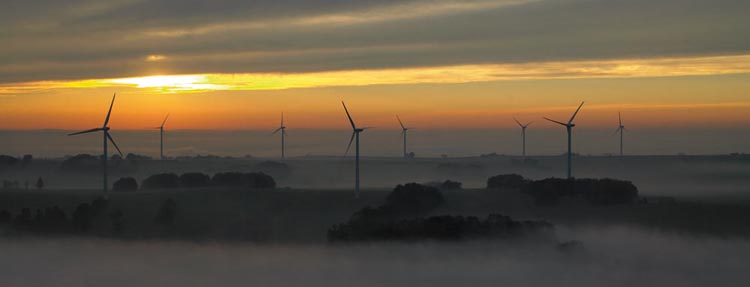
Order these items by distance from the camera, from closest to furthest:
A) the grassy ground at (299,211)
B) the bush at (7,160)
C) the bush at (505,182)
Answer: the grassy ground at (299,211) → the bush at (505,182) → the bush at (7,160)

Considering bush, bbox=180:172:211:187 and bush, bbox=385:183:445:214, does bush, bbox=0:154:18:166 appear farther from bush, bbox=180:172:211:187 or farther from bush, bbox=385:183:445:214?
bush, bbox=385:183:445:214

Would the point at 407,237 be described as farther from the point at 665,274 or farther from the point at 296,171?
the point at 296,171

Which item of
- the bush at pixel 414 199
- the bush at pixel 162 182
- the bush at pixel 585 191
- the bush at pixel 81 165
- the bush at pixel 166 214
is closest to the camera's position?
the bush at pixel 166 214

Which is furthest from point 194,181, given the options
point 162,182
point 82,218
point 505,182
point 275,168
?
point 275,168

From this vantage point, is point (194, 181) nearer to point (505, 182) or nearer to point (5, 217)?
point (5, 217)

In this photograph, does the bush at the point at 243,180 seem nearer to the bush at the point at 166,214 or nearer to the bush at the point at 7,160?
the bush at the point at 166,214

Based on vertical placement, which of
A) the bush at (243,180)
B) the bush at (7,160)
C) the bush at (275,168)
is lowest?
the bush at (275,168)

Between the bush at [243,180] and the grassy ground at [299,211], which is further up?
the bush at [243,180]

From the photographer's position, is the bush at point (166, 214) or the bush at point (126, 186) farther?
the bush at point (126, 186)

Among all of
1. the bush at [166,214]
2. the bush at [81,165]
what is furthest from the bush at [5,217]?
the bush at [81,165]
